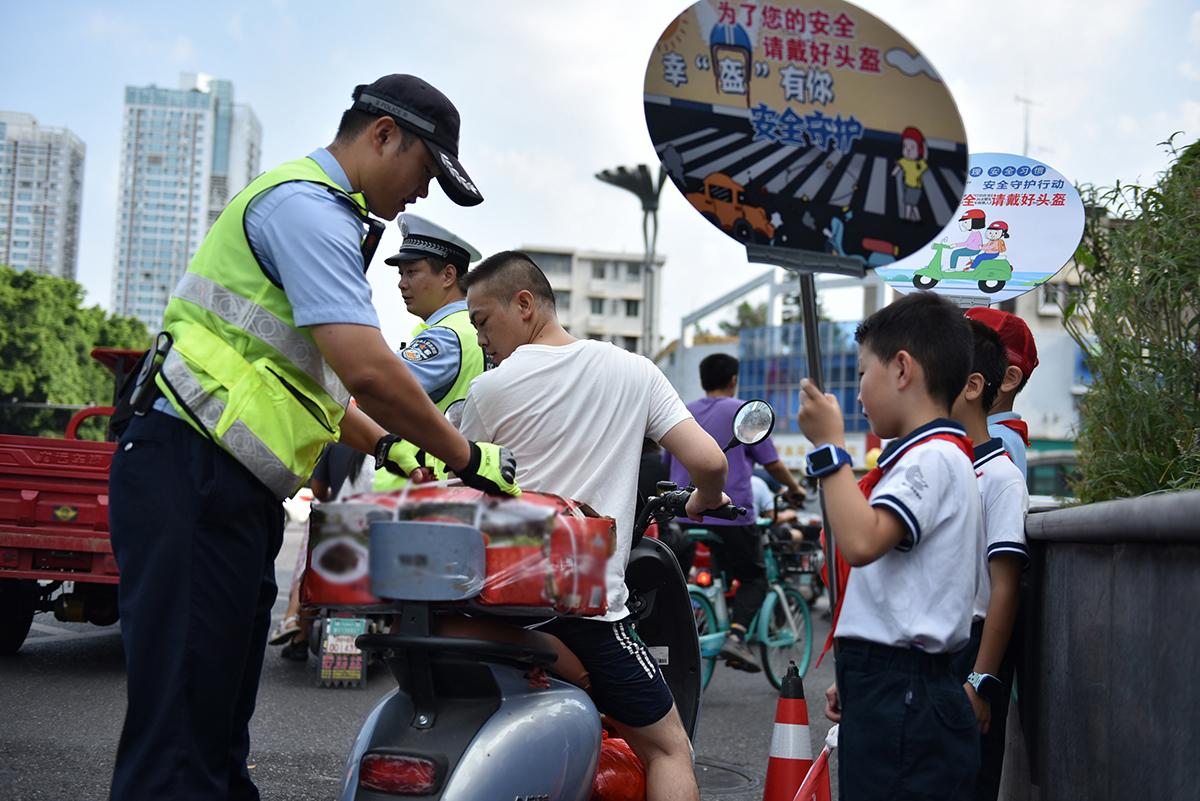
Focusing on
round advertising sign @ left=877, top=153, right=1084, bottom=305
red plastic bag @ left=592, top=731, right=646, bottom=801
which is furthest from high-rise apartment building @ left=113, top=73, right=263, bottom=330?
red plastic bag @ left=592, top=731, right=646, bottom=801

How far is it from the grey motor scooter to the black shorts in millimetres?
126

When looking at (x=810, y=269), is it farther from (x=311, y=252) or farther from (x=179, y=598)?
(x=179, y=598)

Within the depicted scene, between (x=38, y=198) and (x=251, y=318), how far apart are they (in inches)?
4408

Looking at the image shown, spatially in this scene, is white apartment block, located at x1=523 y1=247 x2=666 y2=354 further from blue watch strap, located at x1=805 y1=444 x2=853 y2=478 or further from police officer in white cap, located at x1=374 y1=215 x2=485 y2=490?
blue watch strap, located at x1=805 y1=444 x2=853 y2=478

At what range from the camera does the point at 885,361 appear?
2840 millimetres

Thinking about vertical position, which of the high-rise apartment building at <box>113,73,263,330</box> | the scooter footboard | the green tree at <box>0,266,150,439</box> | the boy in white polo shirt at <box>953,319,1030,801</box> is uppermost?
the high-rise apartment building at <box>113,73,263,330</box>

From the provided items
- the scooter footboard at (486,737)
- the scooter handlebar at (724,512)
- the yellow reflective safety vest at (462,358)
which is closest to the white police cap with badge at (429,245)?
the yellow reflective safety vest at (462,358)

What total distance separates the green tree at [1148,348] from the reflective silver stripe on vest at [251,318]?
224cm

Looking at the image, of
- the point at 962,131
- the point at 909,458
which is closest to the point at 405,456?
the point at 909,458

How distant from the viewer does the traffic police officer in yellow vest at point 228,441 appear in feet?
8.72

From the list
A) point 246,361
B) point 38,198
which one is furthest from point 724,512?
point 38,198

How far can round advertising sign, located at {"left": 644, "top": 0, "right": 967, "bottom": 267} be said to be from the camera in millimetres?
2680

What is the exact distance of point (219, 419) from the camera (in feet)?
8.77

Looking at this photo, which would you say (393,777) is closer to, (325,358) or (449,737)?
(449,737)
